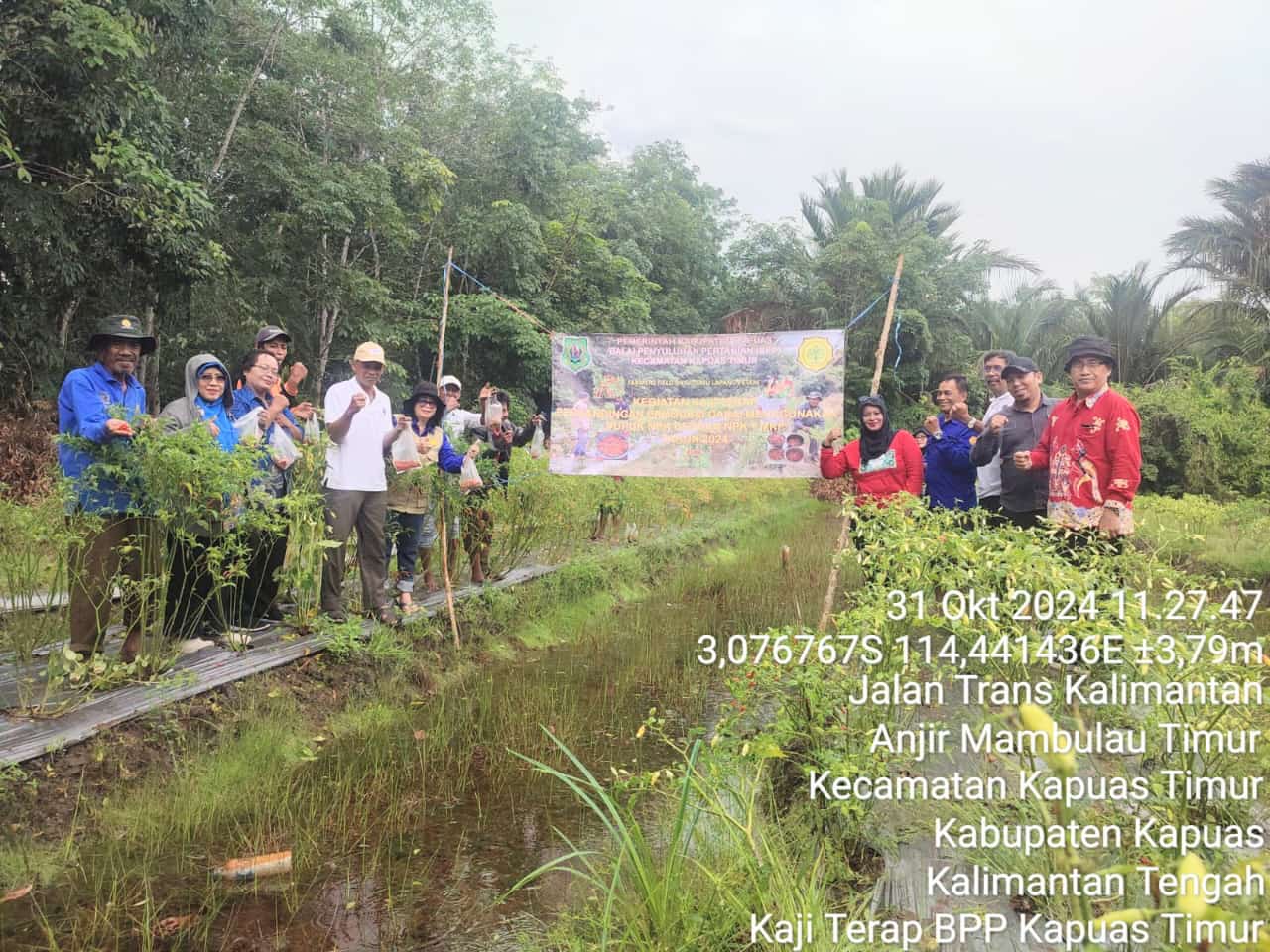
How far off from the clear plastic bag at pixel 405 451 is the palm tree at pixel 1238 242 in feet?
74.6

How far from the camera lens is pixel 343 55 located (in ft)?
46.0

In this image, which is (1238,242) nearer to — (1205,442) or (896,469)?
(1205,442)

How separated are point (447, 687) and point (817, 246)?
2284 cm

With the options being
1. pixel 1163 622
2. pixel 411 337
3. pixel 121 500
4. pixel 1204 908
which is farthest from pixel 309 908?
pixel 411 337

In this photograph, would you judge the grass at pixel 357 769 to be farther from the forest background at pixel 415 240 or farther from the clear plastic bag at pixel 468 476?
the forest background at pixel 415 240

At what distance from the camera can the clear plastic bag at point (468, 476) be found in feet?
18.6

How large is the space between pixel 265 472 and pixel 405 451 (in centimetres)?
139

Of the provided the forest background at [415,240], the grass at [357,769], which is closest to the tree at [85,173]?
the forest background at [415,240]

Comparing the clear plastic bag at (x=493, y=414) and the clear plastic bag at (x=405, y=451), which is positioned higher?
the clear plastic bag at (x=493, y=414)

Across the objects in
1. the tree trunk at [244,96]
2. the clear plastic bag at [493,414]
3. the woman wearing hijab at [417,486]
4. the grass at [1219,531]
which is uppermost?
the tree trunk at [244,96]

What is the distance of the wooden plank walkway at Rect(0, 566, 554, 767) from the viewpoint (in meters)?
3.04

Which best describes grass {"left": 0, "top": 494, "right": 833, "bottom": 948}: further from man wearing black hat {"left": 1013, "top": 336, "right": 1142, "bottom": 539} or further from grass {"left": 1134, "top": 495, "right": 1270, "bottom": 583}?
grass {"left": 1134, "top": 495, "right": 1270, "bottom": 583}

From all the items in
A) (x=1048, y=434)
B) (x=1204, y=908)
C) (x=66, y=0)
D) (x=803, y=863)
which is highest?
(x=66, y=0)

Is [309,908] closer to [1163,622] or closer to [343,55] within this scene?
[1163,622]
